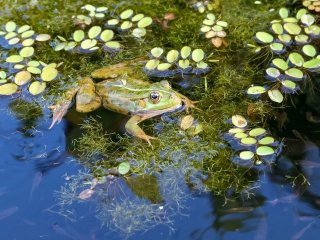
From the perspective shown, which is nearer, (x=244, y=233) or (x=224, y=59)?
(x=244, y=233)

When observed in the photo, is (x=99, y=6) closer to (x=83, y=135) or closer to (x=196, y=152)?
(x=83, y=135)

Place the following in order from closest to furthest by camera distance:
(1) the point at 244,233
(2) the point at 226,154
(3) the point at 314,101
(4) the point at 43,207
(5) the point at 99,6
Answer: (1) the point at 244,233
(4) the point at 43,207
(2) the point at 226,154
(3) the point at 314,101
(5) the point at 99,6

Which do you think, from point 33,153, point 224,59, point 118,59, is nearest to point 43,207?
point 33,153

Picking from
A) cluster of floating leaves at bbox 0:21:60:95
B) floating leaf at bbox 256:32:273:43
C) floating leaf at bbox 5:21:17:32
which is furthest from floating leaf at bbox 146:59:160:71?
floating leaf at bbox 5:21:17:32

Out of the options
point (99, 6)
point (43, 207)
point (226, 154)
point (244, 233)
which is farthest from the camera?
point (99, 6)

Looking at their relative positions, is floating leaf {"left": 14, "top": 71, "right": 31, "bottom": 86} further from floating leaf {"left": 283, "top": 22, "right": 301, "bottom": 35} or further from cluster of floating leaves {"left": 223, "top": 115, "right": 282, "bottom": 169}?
floating leaf {"left": 283, "top": 22, "right": 301, "bottom": 35}

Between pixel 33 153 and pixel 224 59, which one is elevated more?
pixel 224 59

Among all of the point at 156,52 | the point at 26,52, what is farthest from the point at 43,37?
the point at 156,52
